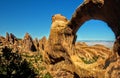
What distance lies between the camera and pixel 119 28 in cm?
2108

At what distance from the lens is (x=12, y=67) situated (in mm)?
31188

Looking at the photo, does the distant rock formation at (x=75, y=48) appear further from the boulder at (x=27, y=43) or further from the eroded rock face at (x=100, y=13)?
the boulder at (x=27, y=43)

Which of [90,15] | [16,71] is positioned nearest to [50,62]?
[16,71]

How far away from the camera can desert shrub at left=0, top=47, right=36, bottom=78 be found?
30.2 metres

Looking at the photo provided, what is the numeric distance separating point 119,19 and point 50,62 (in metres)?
16.1

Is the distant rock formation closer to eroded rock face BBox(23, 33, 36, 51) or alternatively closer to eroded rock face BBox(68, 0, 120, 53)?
eroded rock face BBox(68, 0, 120, 53)

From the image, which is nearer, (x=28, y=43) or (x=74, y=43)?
(x=74, y=43)

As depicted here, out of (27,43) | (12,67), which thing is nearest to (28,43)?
(27,43)

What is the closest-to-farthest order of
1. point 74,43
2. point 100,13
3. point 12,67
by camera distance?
point 100,13, point 12,67, point 74,43

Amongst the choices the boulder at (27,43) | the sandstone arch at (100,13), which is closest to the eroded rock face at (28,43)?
the boulder at (27,43)

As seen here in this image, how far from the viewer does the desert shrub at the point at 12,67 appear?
3017cm

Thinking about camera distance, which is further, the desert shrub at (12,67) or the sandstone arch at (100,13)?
the desert shrub at (12,67)

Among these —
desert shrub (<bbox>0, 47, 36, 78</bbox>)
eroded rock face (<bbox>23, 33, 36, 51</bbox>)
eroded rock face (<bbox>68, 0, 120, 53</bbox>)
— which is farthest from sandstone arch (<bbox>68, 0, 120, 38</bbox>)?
eroded rock face (<bbox>23, 33, 36, 51</bbox>)

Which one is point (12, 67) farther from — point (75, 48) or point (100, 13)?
point (100, 13)
